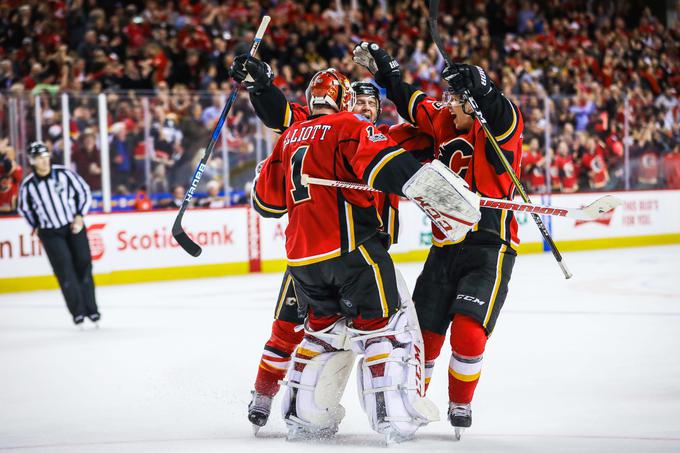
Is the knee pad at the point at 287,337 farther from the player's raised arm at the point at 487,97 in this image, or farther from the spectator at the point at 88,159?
the spectator at the point at 88,159

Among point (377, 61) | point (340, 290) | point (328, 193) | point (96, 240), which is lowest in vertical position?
point (96, 240)

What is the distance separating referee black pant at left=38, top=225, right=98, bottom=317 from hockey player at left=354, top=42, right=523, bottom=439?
3951mm

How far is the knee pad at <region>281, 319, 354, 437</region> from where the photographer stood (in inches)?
148

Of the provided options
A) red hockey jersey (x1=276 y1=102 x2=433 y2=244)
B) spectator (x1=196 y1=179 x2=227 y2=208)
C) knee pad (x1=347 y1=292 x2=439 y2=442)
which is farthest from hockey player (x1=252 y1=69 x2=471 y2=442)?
spectator (x1=196 y1=179 x2=227 y2=208)

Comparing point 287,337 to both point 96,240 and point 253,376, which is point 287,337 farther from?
point 96,240

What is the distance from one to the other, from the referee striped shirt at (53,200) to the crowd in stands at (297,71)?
78.7 inches

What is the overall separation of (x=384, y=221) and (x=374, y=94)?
0.58m

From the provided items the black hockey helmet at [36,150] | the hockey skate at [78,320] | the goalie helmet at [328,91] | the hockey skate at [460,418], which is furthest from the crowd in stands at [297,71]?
the hockey skate at [460,418]

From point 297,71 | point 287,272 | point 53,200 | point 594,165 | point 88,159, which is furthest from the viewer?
point 297,71

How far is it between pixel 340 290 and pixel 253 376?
5.59 feet

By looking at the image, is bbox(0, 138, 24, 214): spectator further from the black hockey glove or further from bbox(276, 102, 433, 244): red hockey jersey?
the black hockey glove

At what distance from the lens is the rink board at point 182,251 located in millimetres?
9570

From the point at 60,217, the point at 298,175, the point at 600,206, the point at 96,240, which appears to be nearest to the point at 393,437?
the point at 298,175

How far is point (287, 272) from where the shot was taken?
3.96m
